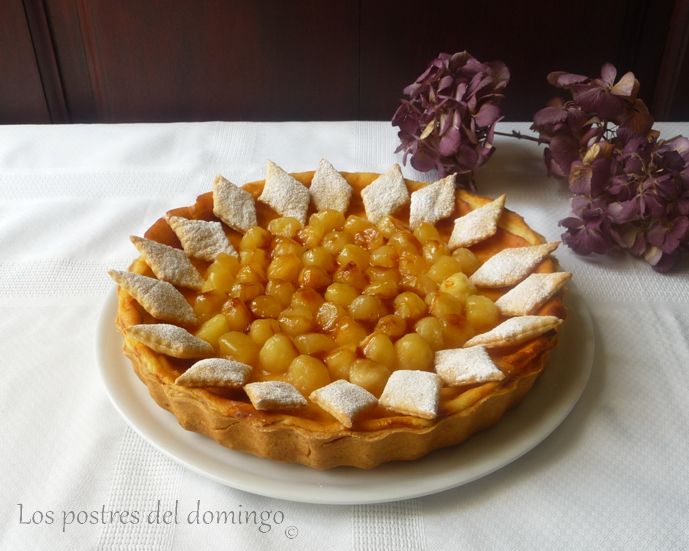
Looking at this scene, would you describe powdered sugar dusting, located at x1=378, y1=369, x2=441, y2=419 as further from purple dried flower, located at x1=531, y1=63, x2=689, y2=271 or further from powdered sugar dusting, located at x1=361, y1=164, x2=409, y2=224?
purple dried flower, located at x1=531, y1=63, x2=689, y2=271

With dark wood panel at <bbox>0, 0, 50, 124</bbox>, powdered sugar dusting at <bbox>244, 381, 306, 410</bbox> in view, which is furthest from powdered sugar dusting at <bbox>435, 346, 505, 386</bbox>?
dark wood panel at <bbox>0, 0, 50, 124</bbox>

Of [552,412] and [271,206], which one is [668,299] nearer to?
[552,412]

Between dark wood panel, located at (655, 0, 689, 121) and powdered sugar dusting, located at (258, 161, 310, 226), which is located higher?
powdered sugar dusting, located at (258, 161, 310, 226)

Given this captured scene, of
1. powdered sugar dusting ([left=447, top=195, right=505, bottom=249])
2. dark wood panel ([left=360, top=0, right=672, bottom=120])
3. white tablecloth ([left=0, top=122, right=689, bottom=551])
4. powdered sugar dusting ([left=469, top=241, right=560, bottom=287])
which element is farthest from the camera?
dark wood panel ([left=360, top=0, right=672, bottom=120])

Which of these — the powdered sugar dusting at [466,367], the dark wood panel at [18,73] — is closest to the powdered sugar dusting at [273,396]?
the powdered sugar dusting at [466,367]

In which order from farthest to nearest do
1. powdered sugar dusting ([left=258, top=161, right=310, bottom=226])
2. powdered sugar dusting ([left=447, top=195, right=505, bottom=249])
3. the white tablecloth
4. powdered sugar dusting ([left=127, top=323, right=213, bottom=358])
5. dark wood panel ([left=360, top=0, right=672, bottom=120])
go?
dark wood panel ([left=360, top=0, right=672, bottom=120]), powdered sugar dusting ([left=258, top=161, right=310, bottom=226]), powdered sugar dusting ([left=447, top=195, right=505, bottom=249]), powdered sugar dusting ([left=127, top=323, right=213, bottom=358]), the white tablecloth
